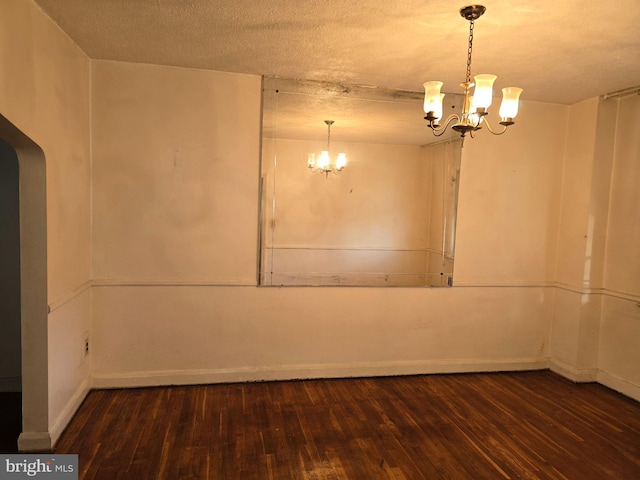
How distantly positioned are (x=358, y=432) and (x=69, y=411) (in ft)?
6.35

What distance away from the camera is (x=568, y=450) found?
2.70 m

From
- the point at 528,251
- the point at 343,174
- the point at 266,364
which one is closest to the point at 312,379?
the point at 266,364

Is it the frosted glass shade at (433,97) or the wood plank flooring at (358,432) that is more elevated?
the frosted glass shade at (433,97)

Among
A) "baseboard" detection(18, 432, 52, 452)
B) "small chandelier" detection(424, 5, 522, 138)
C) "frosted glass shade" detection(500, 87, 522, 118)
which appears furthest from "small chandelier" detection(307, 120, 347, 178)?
"baseboard" detection(18, 432, 52, 452)

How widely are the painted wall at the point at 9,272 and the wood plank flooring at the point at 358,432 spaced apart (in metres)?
0.68

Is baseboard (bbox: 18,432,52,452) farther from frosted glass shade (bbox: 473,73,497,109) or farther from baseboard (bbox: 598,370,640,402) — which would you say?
baseboard (bbox: 598,370,640,402)

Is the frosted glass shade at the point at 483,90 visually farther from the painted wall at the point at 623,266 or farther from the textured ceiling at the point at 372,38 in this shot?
the painted wall at the point at 623,266

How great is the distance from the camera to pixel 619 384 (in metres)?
3.65

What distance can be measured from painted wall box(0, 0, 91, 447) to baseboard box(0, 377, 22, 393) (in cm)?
55

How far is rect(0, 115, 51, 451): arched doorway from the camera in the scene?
7.79ft

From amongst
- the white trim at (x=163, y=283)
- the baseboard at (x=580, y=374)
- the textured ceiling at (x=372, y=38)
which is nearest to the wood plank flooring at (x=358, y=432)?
the baseboard at (x=580, y=374)

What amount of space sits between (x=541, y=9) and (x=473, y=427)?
102 inches

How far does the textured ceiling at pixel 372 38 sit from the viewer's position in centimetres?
224

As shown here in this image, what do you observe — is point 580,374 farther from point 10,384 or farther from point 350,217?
point 10,384
